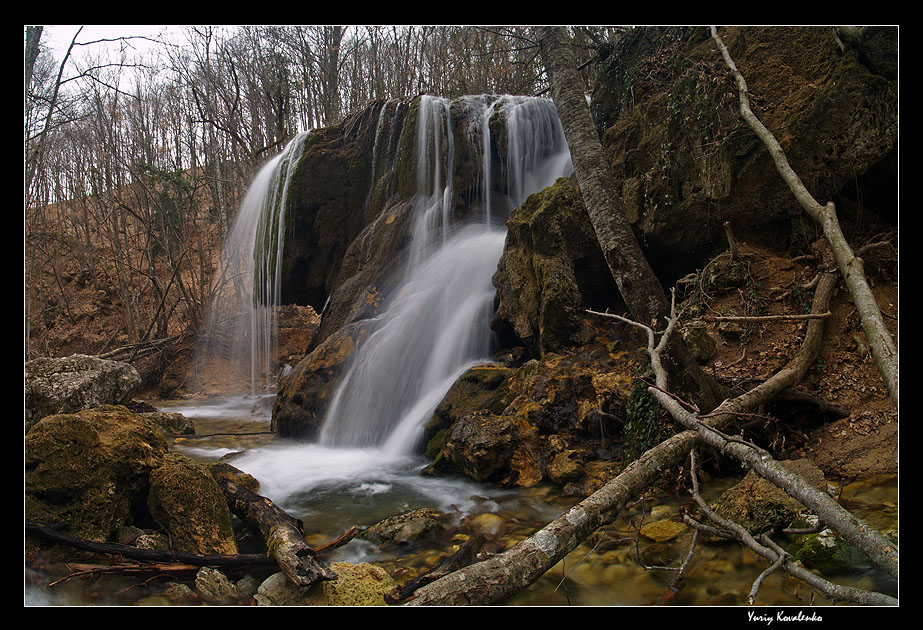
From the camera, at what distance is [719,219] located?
229 inches

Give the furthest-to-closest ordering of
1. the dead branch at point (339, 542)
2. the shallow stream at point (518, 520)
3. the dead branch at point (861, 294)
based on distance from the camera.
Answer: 1. the dead branch at point (339, 542)
2. the shallow stream at point (518, 520)
3. the dead branch at point (861, 294)

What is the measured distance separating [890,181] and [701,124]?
1923mm

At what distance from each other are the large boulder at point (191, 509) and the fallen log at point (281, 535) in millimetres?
196

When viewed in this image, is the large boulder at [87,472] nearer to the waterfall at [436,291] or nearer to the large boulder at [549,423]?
the large boulder at [549,423]

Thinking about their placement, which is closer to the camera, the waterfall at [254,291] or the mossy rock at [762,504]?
the mossy rock at [762,504]

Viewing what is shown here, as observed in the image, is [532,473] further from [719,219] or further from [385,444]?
[719,219]

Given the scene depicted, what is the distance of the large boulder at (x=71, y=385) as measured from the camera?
5.95 meters

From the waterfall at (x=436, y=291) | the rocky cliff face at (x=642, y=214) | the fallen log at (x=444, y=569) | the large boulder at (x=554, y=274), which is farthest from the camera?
the waterfall at (x=436, y=291)

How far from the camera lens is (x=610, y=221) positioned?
4688mm

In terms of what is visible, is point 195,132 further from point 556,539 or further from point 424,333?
point 556,539

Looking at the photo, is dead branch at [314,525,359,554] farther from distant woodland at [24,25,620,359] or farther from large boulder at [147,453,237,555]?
distant woodland at [24,25,620,359]

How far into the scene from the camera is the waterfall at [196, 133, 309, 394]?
496 inches

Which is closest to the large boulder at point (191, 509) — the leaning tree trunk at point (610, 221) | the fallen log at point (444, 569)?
the fallen log at point (444, 569)
